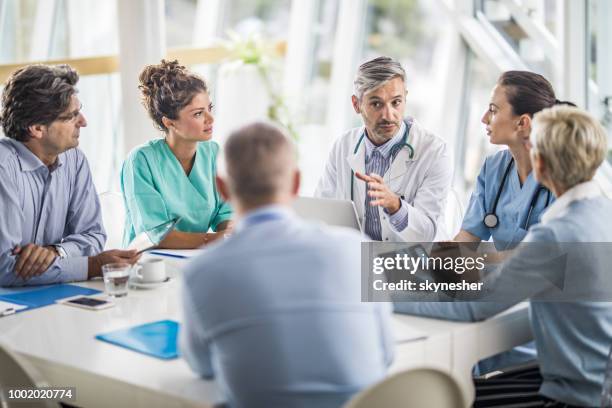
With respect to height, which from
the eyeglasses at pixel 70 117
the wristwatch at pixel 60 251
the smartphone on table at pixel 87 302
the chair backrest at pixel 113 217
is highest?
the eyeglasses at pixel 70 117

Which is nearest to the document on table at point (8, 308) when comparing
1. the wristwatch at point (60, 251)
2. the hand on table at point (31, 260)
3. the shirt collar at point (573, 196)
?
the hand on table at point (31, 260)

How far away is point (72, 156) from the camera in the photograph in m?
2.83

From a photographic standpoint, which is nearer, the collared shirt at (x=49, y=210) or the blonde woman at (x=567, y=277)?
the blonde woman at (x=567, y=277)

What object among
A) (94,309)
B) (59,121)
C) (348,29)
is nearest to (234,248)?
(94,309)

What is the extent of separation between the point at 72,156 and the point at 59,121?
222mm

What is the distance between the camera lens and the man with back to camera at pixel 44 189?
2.45 m

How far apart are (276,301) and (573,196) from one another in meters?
0.99

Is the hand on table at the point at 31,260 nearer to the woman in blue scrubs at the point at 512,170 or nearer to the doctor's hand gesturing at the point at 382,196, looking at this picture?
the doctor's hand gesturing at the point at 382,196

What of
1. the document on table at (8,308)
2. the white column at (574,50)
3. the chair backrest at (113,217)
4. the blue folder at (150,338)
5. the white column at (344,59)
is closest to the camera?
the blue folder at (150,338)

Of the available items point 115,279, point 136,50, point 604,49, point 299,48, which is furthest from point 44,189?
point 299,48

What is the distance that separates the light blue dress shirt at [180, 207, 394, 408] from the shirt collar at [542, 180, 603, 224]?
0.78 metres

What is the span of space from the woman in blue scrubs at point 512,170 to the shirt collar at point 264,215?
1.38 meters

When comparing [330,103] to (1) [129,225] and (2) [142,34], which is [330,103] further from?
(1) [129,225]

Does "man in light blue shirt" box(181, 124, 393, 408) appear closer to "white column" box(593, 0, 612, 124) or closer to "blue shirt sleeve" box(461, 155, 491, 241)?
"blue shirt sleeve" box(461, 155, 491, 241)
